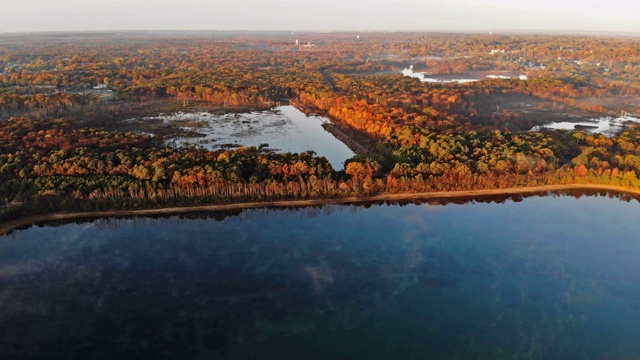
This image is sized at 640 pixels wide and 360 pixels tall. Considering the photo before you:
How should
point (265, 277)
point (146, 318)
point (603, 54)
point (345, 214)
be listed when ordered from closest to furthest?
1. point (146, 318)
2. point (265, 277)
3. point (345, 214)
4. point (603, 54)

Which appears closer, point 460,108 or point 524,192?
point 524,192

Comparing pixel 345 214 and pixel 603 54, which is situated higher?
pixel 603 54

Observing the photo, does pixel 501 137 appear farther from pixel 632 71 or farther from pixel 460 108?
pixel 632 71

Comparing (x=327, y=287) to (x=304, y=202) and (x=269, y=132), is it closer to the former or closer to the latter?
(x=304, y=202)

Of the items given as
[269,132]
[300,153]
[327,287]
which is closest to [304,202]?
[300,153]

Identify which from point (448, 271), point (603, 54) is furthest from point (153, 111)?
point (603, 54)
